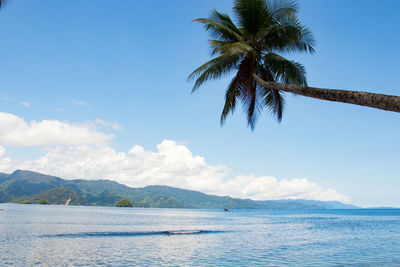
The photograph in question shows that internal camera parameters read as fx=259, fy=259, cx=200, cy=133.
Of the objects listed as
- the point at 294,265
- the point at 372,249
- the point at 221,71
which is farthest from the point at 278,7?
the point at 372,249

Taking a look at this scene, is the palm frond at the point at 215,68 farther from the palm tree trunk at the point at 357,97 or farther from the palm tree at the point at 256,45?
the palm tree trunk at the point at 357,97

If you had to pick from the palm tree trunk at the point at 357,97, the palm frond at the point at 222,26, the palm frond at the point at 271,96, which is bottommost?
the palm tree trunk at the point at 357,97

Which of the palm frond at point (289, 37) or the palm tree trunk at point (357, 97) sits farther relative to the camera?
the palm frond at point (289, 37)

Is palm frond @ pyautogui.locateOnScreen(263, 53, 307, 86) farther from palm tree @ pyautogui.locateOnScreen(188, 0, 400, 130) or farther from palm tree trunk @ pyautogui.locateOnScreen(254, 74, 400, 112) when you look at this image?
palm tree trunk @ pyautogui.locateOnScreen(254, 74, 400, 112)

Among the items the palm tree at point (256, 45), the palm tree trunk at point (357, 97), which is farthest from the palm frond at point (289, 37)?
the palm tree trunk at point (357, 97)

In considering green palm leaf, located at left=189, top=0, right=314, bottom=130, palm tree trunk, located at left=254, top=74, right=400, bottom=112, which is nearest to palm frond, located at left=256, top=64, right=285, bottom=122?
green palm leaf, located at left=189, top=0, right=314, bottom=130

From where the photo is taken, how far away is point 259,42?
37.8 ft

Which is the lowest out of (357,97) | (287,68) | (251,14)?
(357,97)

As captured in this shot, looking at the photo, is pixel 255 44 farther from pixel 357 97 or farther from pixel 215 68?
pixel 357 97

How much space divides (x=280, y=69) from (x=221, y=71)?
2.73 metres

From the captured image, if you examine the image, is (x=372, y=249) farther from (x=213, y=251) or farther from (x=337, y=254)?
(x=213, y=251)

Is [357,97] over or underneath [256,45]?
underneath

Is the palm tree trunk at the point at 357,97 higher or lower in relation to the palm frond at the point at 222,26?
lower

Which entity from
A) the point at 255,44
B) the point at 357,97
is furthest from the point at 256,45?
the point at 357,97
